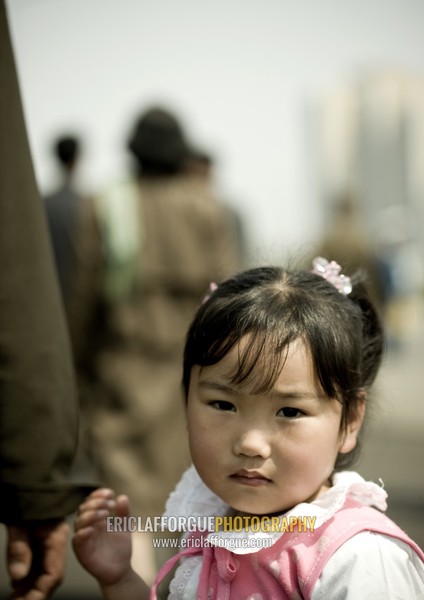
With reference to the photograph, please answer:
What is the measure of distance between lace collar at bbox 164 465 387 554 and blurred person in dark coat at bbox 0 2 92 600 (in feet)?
0.77

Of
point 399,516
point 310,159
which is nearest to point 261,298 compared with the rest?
point 399,516

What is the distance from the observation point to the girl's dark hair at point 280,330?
1.58 meters

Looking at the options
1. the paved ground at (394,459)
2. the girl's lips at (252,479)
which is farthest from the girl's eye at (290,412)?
the paved ground at (394,459)

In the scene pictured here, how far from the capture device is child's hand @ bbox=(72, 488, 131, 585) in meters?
1.78

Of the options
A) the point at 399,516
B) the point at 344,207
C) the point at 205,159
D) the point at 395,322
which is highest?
the point at 205,159

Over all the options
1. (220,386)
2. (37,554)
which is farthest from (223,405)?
(37,554)

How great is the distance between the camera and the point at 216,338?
1.64m

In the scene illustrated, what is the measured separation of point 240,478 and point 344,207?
656cm

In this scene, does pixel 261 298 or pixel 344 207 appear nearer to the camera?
pixel 261 298

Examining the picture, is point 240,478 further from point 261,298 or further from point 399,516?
point 399,516

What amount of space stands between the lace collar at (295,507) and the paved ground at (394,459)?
0.99ft

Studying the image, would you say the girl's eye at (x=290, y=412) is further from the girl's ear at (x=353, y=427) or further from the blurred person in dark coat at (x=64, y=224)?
A: the blurred person in dark coat at (x=64, y=224)

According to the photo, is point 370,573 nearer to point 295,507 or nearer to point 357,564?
point 357,564

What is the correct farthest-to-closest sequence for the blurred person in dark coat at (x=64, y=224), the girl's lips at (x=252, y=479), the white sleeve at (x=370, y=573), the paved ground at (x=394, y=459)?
the blurred person in dark coat at (x=64, y=224), the paved ground at (x=394, y=459), the girl's lips at (x=252, y=479), the white sleeve at (x=370, y=573)
